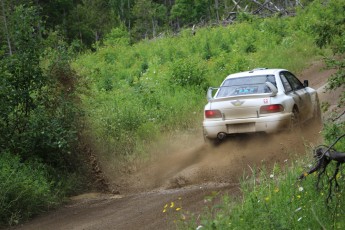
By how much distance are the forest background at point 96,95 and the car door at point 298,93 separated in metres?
1.24

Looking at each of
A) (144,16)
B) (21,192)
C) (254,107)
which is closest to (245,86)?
A: (254,107)

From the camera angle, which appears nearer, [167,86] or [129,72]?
[167,86]

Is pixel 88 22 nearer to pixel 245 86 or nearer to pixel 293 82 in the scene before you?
pixel 293 82

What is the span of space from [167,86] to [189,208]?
1148cm

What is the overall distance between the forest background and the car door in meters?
1.24

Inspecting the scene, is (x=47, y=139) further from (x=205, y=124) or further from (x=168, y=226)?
(x=168, y=226)

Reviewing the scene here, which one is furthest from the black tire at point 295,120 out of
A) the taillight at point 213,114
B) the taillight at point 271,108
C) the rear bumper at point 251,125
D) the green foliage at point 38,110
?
the green foliage at point 38,110

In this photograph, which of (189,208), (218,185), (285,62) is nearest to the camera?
(189,208)

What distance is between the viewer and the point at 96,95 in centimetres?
1775

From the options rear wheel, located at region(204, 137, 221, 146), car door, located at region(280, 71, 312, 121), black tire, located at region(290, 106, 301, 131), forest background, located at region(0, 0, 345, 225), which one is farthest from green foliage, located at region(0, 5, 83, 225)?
car door, located at region(280, 71, 312, 121)

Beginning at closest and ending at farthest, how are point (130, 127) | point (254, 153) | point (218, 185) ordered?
point (218, 185) → point (254, 153) → point (130, 127)

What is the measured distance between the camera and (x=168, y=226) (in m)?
7.12

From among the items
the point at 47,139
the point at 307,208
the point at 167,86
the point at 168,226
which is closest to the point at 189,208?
the point at 168,226

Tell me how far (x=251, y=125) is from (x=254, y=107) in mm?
368
